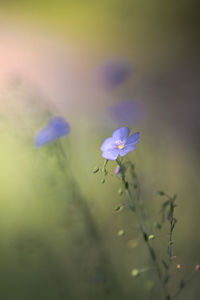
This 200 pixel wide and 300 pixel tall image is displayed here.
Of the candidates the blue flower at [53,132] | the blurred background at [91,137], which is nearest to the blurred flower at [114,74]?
the blurred background at [91,137]

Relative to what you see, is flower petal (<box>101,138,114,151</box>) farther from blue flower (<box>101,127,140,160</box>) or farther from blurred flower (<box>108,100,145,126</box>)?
blurred flower (<box>108,100,145,126</box>)

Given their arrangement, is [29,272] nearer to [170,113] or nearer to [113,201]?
[113,201]

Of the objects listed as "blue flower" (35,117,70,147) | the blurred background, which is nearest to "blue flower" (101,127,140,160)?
"blue flower" (35,117,70,147)

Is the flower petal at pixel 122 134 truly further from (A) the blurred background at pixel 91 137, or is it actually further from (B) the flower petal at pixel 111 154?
(A) the blurred background at pixel 91 137

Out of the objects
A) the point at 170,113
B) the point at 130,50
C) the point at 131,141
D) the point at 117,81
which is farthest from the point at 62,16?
the point at 131,141

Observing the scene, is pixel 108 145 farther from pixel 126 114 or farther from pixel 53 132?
pixel 126 114

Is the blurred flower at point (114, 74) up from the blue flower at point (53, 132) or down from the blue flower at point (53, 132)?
up
